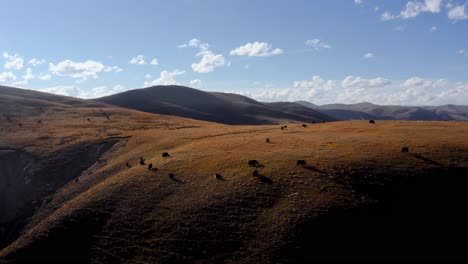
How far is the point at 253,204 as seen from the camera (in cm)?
4100

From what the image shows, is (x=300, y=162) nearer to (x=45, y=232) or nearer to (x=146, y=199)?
(x=146, y=199)

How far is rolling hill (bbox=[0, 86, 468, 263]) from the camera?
3580 cm

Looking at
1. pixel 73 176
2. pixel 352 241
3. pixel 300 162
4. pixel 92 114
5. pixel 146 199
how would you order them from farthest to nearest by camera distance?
pixel 92 114 < pixel 73 176 < pixel 300 162 < pixel 146 199 < pixel 352 241

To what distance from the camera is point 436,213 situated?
39594mm

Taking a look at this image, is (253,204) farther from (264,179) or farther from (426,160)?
(426,160)

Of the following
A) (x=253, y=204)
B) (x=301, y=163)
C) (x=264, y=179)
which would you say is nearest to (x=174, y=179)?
(x=264, y=179)

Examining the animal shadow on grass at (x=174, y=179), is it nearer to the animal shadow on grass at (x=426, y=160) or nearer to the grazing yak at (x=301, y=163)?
the grazing yak at (x=301, y=163)

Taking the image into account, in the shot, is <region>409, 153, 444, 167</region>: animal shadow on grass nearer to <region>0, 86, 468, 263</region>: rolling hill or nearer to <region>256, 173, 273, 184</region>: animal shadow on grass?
<region>0, 86, 468, 263</region>: rolling hill

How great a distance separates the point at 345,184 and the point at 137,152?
133 ft

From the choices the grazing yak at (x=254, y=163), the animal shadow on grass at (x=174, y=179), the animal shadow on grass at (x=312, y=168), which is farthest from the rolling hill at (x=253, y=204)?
the grazing yak at (x=254, y=163)

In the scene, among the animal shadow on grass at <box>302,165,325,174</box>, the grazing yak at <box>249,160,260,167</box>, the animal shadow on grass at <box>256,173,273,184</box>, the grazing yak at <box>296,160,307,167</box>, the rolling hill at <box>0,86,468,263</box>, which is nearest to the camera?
the rolling hill at <box>0,86,468,263</box>

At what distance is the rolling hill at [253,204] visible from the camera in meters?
35.8

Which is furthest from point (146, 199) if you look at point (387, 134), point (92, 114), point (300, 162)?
point (92, 114)

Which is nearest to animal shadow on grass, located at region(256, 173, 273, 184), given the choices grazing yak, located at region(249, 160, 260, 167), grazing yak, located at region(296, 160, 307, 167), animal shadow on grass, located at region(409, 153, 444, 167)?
grazing yak, located at region(249, 160, 260, 167)
